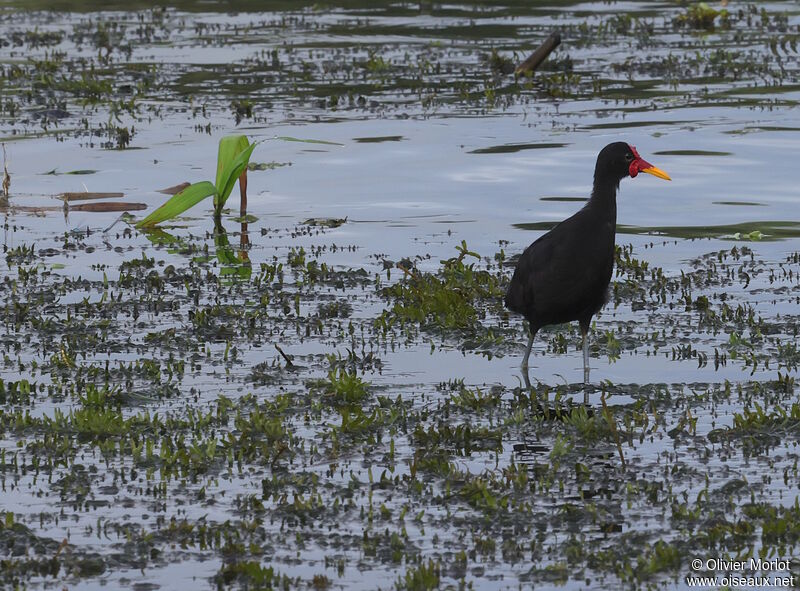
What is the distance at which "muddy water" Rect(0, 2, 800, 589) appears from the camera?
24.1ft

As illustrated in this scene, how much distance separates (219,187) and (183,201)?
31.6 inches

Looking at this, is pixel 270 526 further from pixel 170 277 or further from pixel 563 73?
pixel 563 73

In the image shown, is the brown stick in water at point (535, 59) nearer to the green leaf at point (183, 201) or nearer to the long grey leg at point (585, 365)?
the green leaf at point (183, 201)

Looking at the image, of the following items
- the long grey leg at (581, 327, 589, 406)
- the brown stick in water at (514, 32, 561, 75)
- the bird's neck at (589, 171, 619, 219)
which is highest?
the brown stick in water at (514, 32, 561, 75)

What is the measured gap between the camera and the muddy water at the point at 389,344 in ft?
24.1

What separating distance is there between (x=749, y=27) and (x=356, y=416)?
23.0 m

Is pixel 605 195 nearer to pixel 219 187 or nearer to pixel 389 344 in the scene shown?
pixel 389 344

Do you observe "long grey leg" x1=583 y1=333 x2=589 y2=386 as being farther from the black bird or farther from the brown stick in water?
the brown stick in water

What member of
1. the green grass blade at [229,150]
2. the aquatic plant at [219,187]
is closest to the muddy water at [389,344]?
the aquatic plant at [219,187]

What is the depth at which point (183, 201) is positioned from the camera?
15023mm

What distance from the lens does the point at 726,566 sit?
6.95 m

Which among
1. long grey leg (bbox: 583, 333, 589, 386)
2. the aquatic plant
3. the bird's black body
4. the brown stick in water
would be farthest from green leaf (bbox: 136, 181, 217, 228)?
the brown stick in water

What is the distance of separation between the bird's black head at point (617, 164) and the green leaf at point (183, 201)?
18.0ft

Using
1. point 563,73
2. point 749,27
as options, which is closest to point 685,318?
point 563,73
